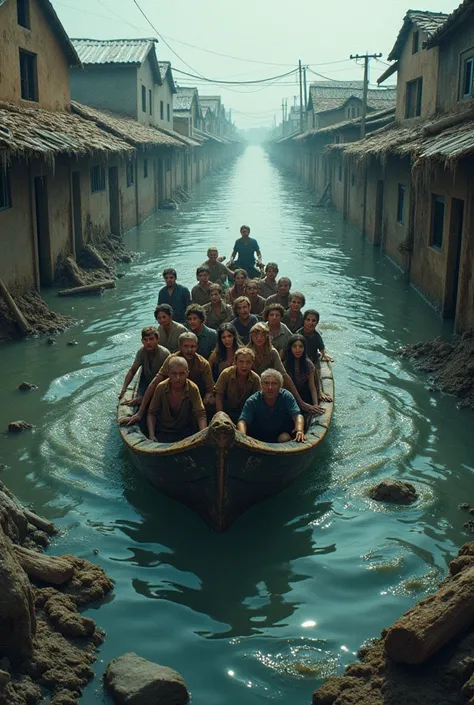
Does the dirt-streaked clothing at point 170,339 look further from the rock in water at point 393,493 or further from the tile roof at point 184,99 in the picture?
the tile roof at point 184,99

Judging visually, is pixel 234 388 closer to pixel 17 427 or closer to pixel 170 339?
pixel 170 339

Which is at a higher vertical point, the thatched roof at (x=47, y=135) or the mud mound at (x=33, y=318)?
the thatched roof at (x=47, y=135)

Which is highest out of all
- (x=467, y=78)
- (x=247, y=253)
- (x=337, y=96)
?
(x=337, y=96)

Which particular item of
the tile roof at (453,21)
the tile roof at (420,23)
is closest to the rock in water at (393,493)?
the tile roof at (453,21)

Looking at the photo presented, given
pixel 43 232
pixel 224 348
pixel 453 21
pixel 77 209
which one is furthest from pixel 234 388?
pixel 77 209

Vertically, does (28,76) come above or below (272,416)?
above

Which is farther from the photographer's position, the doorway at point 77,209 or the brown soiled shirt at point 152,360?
the doorway at point 77,209
